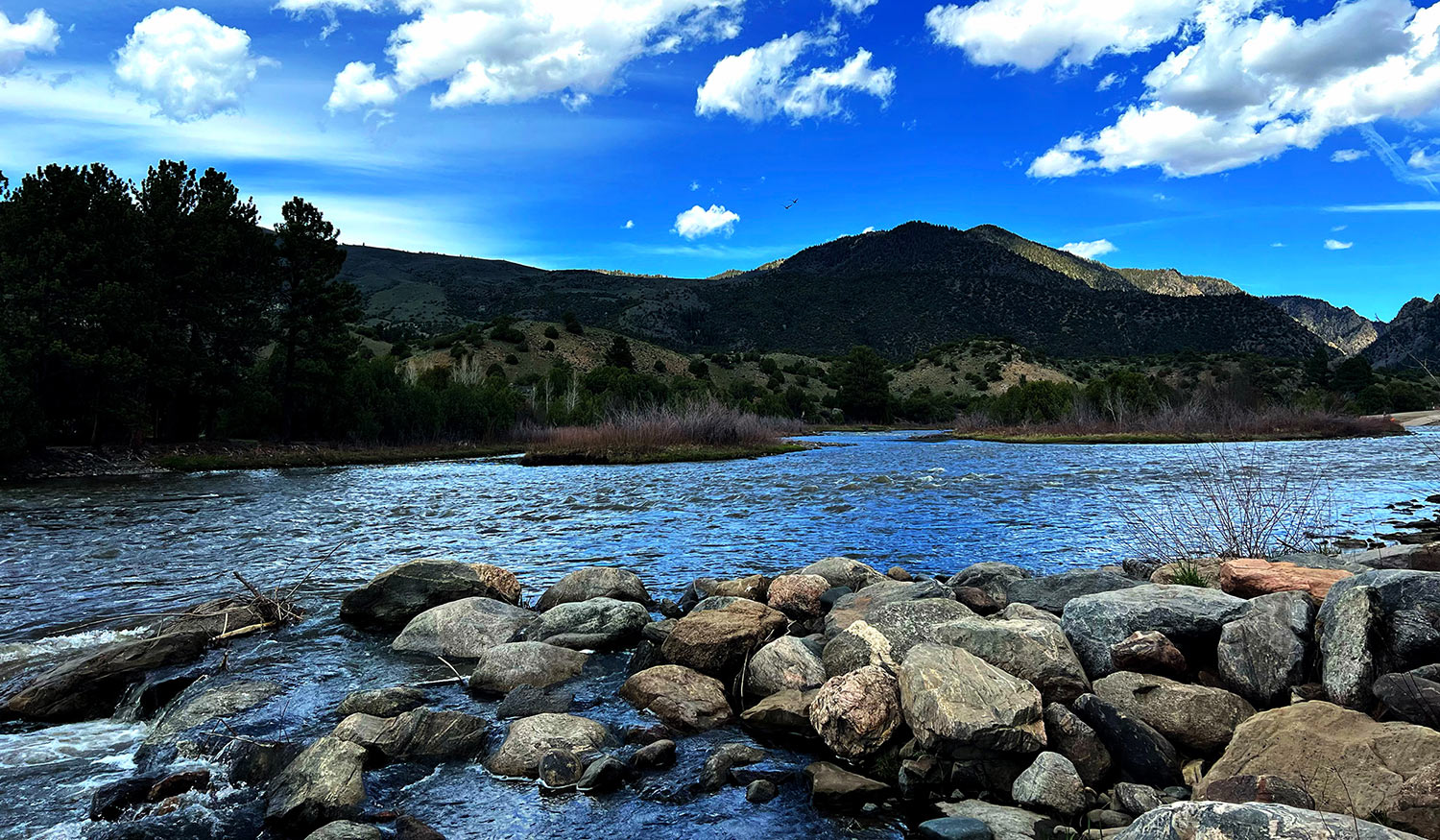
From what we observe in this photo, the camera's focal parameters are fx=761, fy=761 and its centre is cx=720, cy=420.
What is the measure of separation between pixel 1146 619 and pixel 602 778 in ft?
17.2

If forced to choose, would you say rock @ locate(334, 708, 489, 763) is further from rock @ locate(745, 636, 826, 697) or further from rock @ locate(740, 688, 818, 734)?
rock @ locate(745, 636, 826, 697)

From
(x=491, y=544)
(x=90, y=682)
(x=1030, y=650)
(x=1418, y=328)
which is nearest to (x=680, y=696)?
(x=1030, y=650)

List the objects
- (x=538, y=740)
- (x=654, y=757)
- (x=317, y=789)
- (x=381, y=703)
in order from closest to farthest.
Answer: (x=317, y=789), (x=654, y=757), (x=538, y=740), (x=381, y=703)

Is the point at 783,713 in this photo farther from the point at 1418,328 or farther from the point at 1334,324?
the point at 1334,324

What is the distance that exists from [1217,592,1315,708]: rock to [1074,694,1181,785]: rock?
1.06 meters

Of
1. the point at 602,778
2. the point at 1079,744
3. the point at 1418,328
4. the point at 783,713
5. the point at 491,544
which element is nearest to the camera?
the point at 1079,744

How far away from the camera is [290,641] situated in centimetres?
1026

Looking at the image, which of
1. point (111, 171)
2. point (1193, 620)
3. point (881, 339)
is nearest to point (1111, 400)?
point (881, 339)

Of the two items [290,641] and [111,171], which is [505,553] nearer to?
[290,641]

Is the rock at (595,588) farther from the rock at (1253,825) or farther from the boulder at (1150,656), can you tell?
the rock at (1253,825)

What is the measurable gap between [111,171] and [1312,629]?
5986 centimetres

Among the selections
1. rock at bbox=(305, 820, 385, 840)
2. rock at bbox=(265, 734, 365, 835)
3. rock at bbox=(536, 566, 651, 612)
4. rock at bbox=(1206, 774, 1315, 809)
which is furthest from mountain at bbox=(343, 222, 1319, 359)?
rock at bbox=(1206, 774, 1315, 809)

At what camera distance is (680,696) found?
24.9 ft

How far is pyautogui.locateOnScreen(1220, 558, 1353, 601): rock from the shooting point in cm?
790
